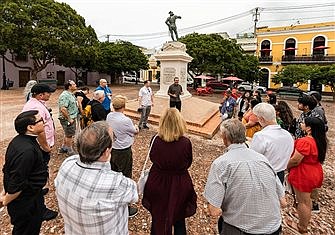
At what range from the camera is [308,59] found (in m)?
35.2

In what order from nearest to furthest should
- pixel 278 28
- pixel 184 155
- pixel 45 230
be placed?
1. pixel 184 155
2. pixel 45 230
3. pixel 278 28

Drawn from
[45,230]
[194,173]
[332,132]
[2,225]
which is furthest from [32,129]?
[332,132]

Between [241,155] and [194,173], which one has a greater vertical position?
[241,155]

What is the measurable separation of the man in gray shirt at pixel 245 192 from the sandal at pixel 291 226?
1628 millimetres

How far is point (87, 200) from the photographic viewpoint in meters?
1.46

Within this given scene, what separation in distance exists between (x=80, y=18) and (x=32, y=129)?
1030 inches

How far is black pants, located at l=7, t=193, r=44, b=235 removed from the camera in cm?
223

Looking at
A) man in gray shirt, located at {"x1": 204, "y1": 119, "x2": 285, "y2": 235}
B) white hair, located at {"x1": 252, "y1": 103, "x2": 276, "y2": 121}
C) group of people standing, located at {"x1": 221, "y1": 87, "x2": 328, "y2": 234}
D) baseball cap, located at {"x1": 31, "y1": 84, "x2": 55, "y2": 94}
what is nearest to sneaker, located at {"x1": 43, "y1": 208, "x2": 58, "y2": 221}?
baseball cap, located at {"x1": 31, "y1": 84, "x2": 55, "y2": 94}

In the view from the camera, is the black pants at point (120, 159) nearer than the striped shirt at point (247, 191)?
No

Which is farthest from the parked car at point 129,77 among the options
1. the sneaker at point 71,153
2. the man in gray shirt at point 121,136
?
the man in gray shirt at point 121,136

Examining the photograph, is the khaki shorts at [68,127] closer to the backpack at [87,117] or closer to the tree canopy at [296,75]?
the backpack at [87,117]

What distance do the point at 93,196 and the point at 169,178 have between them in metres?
0.94

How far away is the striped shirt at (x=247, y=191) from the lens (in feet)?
5.86

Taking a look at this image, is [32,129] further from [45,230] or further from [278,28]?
[278,28]
